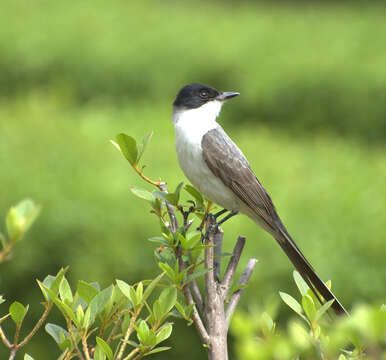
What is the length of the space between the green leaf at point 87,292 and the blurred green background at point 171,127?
226cm

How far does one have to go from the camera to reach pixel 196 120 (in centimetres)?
251

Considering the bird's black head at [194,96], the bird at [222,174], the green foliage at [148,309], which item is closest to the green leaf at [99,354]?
the green foliage at [148,309]

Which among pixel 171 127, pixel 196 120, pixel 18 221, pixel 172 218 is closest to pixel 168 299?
pixel 172 218

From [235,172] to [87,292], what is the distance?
1.16 m

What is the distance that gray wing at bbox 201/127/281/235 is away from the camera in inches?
92.4

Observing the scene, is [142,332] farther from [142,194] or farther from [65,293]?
[142,194]

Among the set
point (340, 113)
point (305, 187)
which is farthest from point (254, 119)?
point (305, 187)

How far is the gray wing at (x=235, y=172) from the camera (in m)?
2.35

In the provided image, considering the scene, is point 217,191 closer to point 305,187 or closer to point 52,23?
point 305,187

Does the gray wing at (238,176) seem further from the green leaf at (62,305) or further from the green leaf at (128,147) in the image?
the green leaf at (62,305)

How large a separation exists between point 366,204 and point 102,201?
6.29 feet

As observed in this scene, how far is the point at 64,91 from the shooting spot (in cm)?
794

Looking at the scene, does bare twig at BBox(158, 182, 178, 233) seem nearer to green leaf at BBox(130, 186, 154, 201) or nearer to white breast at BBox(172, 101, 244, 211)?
green leaf at BBox(130, 186, 154, 201)

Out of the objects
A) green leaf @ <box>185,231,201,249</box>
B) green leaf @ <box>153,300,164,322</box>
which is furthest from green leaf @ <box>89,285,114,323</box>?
green leaf @ <box>185,231,201,249</box>
